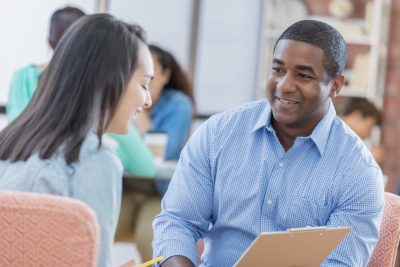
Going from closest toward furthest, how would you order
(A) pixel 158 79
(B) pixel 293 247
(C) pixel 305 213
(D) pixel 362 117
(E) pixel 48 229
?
(E) pixel 48 229
(B) pixel 293 247
(C) pixel 305 213
(A) pixel 158 79
(D) pixel 362 117

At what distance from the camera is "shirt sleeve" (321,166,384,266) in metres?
1.89

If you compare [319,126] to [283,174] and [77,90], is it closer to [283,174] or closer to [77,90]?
[283,174]

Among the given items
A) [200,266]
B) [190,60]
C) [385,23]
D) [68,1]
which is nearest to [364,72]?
[385,23]

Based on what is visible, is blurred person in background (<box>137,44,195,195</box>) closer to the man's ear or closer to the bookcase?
the bookcase

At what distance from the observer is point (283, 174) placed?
77.0 inches

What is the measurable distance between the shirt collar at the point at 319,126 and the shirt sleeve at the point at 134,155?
60.1 inches

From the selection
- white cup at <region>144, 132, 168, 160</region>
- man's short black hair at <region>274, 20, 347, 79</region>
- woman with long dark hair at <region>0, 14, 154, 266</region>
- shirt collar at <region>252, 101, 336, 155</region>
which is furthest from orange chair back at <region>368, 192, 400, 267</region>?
white cup at <region>144, 132, 168, 160</region>

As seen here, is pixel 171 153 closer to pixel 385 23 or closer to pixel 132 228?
pixel 132 228

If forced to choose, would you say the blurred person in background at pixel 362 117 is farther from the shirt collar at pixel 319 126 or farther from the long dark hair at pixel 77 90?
the long dark hair at pixel 77 90

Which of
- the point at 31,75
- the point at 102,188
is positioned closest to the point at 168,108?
the point at 31,75

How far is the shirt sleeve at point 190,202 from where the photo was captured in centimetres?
196

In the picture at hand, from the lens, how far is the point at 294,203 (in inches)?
75.7

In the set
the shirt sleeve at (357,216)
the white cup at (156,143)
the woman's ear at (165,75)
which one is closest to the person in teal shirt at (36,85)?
the white cup at (156,143)

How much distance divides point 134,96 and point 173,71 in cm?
240
